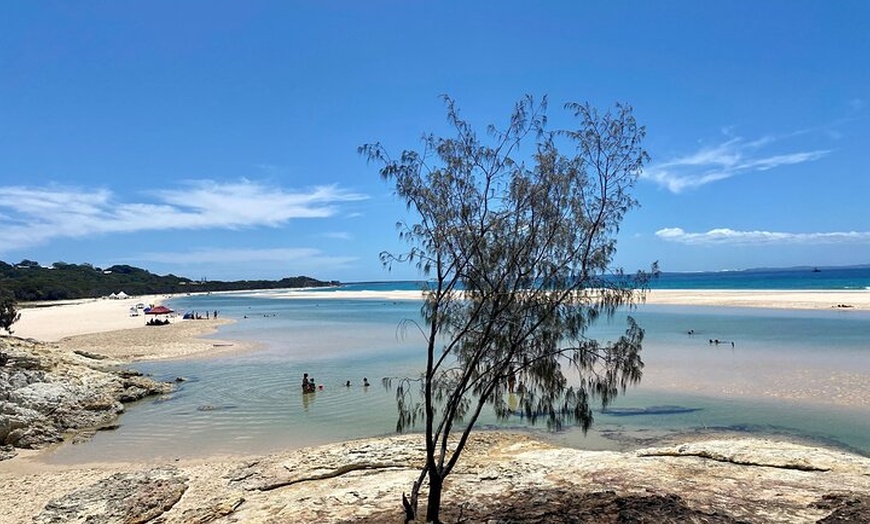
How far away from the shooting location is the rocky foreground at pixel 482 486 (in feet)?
28.9

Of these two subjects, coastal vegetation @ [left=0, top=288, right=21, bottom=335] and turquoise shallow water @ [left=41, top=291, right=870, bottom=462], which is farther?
coastal vegetation @ [left=0, top=288, right=21, bottom=335]

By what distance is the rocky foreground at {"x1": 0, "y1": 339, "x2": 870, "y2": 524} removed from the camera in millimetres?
8820

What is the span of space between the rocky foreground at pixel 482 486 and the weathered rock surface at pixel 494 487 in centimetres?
2

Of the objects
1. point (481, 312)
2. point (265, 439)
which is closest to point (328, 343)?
point (265, 439)

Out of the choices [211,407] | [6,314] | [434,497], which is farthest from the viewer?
[6,314]

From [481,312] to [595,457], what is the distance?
5.55 metres

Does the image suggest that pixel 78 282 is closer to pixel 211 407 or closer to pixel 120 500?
pixel 211 407

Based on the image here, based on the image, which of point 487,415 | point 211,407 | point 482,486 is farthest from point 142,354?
point 482,486

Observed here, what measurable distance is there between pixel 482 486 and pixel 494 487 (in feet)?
0.72

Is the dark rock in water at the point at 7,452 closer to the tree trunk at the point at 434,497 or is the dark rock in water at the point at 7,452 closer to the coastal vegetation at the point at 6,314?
the tree trunk at the point at 434,497

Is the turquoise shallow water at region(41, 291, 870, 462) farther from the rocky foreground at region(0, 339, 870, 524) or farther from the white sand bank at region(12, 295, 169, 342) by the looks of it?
the white sand bank at region(12, 295, 169, 342)

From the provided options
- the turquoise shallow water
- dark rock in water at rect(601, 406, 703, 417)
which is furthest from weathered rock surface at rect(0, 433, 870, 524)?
dark rock in water at rect(601, 406, 703, 417)

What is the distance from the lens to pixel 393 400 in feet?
68.1

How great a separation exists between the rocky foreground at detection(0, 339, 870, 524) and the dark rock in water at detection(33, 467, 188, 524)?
0.11ft
